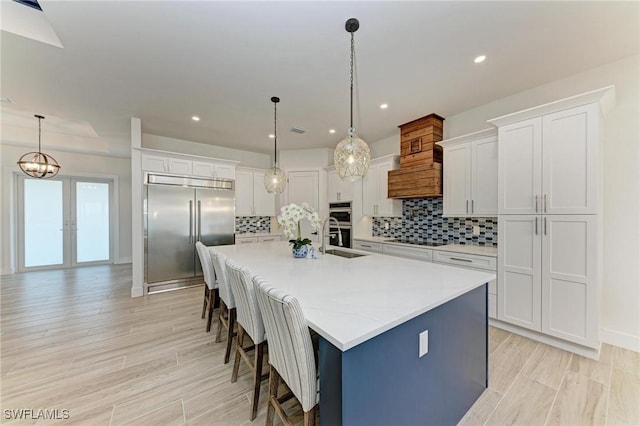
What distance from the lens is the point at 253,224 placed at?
5.87 m

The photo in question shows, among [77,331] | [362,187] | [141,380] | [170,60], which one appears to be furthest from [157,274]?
[362,187]

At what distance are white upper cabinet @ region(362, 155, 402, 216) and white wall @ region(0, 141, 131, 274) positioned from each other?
5972 millimetres

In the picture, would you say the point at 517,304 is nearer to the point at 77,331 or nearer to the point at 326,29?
the point at 326,29

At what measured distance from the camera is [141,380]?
199 centimetres

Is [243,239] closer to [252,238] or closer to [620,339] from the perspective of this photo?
[252,238]

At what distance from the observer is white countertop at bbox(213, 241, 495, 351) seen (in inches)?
41.5

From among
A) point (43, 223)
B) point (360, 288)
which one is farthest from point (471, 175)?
point (43, 223)

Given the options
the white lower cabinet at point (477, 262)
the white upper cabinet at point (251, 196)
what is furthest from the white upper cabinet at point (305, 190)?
the white lower cabinet at point (477, 262)

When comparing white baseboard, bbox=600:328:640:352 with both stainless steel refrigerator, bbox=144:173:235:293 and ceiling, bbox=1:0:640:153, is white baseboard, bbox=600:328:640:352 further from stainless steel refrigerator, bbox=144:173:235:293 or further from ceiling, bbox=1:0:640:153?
stainless steel refrigerator, bbox=144:173:235:293

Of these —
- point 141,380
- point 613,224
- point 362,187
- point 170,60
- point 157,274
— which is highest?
point 170,60

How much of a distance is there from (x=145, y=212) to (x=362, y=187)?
3735 mm

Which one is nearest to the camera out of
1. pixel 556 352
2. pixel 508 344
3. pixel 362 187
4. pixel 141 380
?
pixel 141 380

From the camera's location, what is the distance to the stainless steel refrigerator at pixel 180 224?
4.09m

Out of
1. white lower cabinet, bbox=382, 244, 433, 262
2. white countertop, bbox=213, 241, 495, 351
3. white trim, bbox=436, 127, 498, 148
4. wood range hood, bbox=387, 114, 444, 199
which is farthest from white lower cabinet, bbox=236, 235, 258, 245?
white trim, bbox=436, 127, 498, 148
